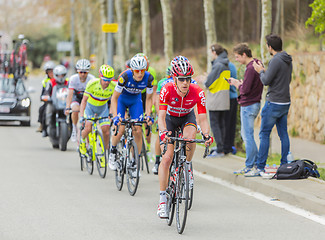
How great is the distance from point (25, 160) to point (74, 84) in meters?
1.86

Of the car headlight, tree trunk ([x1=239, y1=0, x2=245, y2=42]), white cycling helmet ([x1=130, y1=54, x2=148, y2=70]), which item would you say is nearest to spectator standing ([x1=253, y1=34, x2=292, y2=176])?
white cycling helmet ([x1=130, y1=54, x2=148, y2=70])

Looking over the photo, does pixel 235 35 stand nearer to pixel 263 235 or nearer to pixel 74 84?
pixel 74 84

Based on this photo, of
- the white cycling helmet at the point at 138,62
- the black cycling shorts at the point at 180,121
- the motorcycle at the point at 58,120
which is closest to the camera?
the black cycling shorts at the point at 180,121

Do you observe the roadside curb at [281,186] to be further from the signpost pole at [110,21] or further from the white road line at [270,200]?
the signpost pole at [110,21]

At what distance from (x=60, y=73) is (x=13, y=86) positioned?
23.9 feet

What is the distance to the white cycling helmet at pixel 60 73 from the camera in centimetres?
1638

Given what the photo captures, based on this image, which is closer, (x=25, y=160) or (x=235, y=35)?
(x=25, y=160)

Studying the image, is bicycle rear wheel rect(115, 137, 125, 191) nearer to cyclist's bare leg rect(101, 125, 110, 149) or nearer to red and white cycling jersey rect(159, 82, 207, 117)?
cyclist's bare leg rect(101, 125, 110, 149)

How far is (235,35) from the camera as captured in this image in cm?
2805

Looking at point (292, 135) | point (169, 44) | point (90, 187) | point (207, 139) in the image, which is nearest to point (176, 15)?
point (169, 44)

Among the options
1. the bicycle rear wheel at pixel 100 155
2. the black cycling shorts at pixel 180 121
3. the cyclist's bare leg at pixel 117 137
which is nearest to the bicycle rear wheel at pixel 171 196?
the black cycling shorts at pixel 180 121

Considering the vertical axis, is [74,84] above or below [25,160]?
above

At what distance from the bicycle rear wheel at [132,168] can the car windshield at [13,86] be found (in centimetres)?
1324

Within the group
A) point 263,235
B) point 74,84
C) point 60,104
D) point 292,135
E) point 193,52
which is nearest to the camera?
point 263,235
